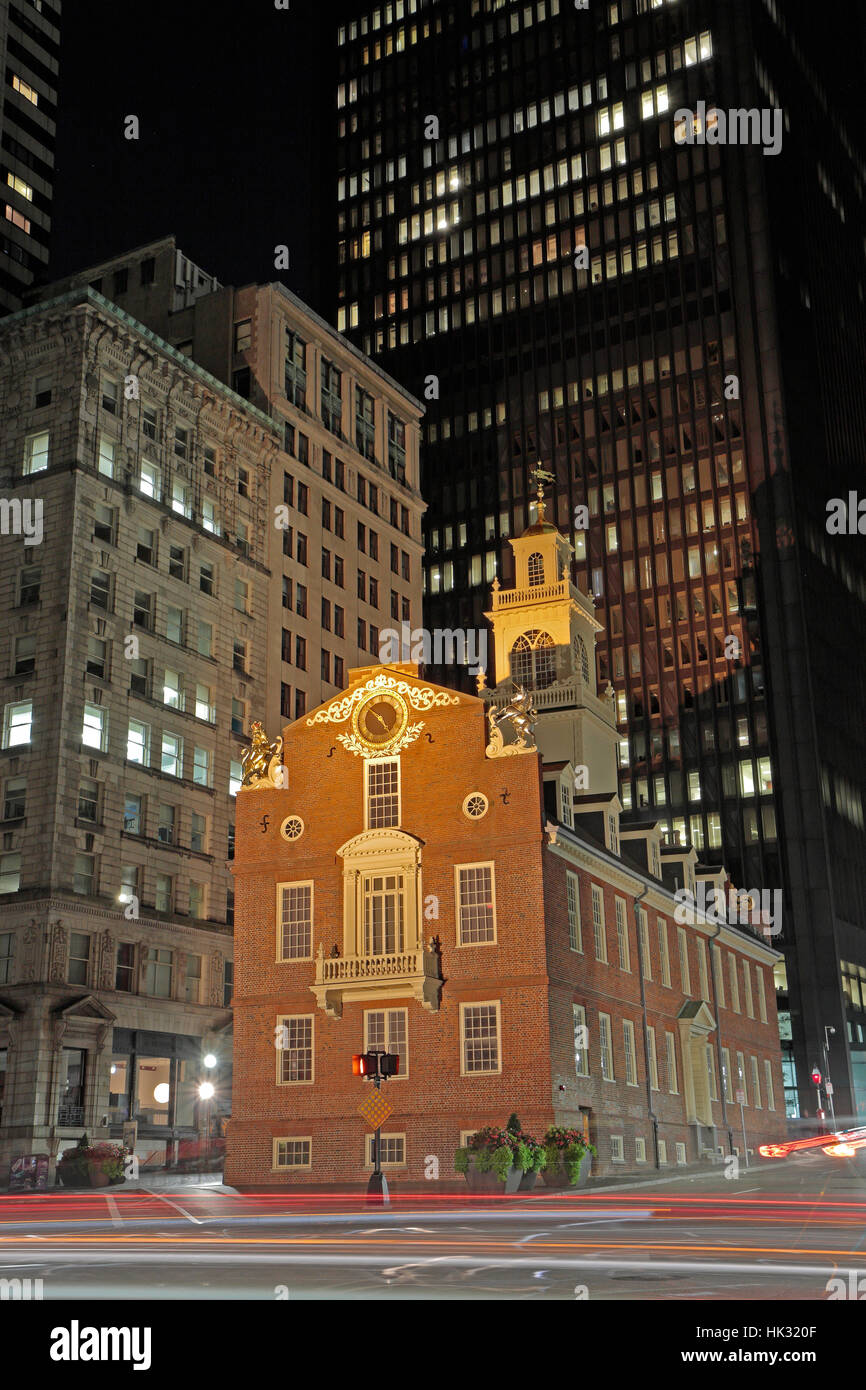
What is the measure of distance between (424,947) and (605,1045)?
8.37 m

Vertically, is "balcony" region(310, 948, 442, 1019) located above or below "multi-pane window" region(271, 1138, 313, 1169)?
above

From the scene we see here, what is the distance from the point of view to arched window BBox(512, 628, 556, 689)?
63.8m

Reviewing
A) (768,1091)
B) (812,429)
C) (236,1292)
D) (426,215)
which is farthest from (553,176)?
(236,1292)

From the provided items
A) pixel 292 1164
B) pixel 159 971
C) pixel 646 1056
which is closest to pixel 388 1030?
pixel 292 1164

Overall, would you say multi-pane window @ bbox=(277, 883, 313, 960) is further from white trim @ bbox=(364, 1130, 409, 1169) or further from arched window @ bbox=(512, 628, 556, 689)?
arched window @ bbox=(512, 628, 556, 689)

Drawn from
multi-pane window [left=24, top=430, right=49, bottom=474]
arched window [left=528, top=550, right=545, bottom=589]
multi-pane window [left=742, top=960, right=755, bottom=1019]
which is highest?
multi-pane window [left=24, top=430, right=49, bottom=474]

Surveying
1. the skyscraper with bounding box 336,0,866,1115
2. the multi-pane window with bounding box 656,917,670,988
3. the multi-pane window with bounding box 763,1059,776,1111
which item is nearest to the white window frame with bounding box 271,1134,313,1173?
the multi-pane window with bounding box 656,917,670,988

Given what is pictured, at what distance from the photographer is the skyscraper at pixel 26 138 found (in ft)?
427

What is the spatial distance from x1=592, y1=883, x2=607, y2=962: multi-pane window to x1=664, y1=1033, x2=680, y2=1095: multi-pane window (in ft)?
27.2

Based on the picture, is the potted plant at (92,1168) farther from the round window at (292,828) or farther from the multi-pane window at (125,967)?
the multi-pane window at (125,967)

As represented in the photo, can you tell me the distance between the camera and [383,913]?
45.4 metres

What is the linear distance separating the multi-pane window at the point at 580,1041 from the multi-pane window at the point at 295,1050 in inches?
338

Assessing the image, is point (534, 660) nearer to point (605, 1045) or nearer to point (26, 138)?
point (605, 1045)
